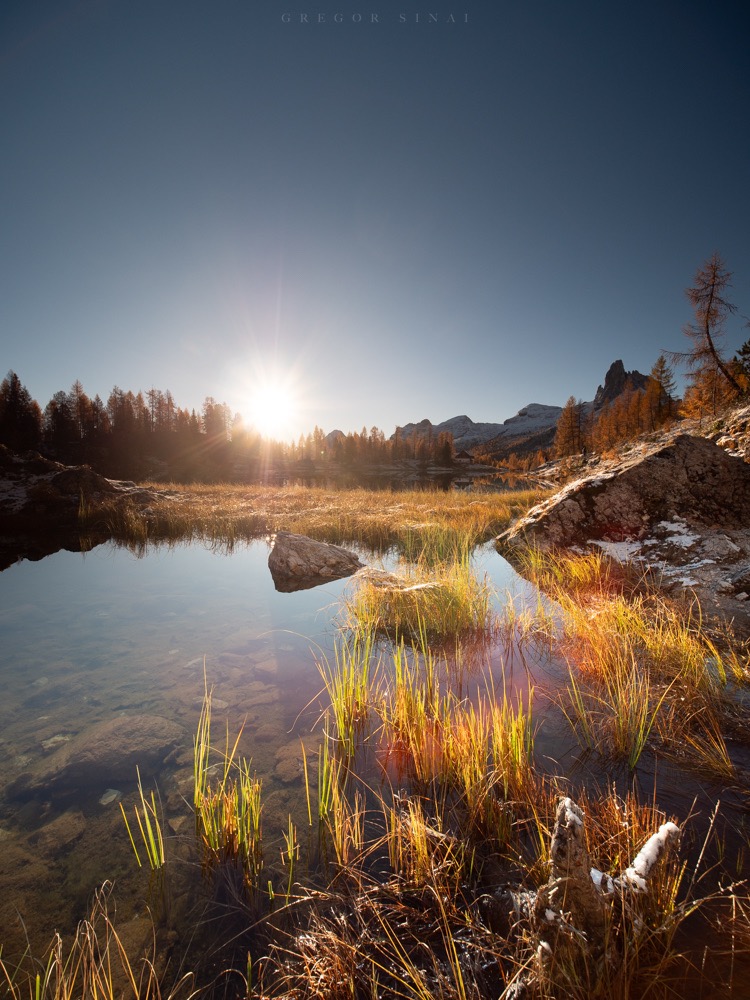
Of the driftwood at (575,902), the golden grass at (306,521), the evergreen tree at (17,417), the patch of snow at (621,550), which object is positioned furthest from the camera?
the evergreen tree at (17,417)

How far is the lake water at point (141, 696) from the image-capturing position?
229 cm

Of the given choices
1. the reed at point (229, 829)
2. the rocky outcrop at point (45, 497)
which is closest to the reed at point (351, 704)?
the reed at point (229, 829)

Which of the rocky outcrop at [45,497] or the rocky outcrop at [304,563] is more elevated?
the rocky outcrop at [45,497]

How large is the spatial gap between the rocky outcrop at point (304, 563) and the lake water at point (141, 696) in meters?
0.51

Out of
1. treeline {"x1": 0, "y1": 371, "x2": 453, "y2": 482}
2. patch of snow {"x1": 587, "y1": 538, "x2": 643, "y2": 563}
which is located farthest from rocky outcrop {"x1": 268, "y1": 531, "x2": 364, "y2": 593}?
treeline {"x1": 0, "y1": 371, "x2": 453, "y2": 482}

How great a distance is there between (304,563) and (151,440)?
279 ft

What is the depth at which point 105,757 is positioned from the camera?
324 cm

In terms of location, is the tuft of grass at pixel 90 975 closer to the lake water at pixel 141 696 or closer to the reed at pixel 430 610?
the lake water at pixel 141 696

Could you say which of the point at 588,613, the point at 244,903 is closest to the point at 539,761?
the point at 244,903

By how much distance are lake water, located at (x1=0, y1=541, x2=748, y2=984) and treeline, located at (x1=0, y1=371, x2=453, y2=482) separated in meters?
41.5

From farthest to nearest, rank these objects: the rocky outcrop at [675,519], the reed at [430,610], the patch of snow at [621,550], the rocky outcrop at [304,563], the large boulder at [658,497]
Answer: the rocky outcrop at [304,563] < the patch of snow at [621,550] < the large boulder at [658,497] < the rocky outcrop at [675,519] < the reed at [430,610]

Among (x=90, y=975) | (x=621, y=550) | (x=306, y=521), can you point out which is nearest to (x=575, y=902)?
(x=90, y=975)

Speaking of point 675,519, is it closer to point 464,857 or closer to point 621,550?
point 621,550

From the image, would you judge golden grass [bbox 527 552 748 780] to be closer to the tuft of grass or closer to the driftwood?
the driftwood
